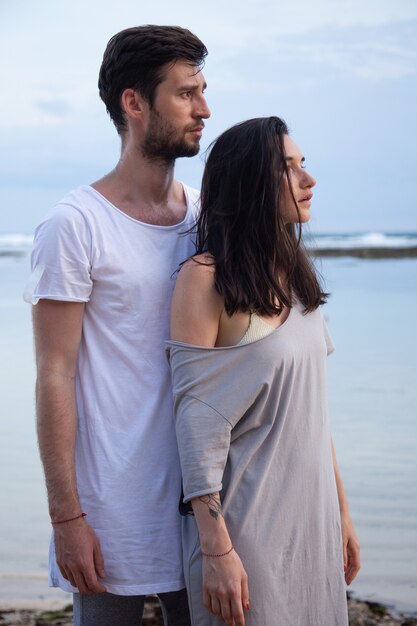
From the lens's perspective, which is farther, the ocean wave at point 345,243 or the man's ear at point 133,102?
the ocean wave at point 345,243

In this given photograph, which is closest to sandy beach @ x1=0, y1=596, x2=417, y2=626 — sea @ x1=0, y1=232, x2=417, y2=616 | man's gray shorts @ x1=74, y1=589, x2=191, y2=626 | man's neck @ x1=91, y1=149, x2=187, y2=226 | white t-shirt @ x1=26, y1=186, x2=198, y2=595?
sea @ x1=0, y1=232, x2=417, y2=616

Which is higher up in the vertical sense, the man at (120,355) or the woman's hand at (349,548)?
the man at (120,355)

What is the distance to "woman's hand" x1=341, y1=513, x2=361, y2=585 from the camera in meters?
2.93

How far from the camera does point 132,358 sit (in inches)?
108

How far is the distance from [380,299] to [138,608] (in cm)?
1367

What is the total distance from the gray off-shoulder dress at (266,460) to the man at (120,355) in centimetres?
15

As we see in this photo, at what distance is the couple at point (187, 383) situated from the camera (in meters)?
2.57

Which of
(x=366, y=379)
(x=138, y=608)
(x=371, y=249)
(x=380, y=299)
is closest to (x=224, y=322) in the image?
(x=138, y=608)

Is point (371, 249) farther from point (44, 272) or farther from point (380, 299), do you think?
point (44, 272)

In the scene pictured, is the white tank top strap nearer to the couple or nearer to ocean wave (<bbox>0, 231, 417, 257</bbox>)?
the couple

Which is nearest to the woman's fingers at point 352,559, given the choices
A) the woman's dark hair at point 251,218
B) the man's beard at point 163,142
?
the woman's dark hair at point 251,218

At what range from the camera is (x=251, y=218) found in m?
2.66

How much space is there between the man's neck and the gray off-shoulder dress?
448 millimetres

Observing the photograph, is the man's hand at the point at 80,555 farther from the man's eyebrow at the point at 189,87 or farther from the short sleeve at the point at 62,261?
the man's eyebrow at the point at 189,87
